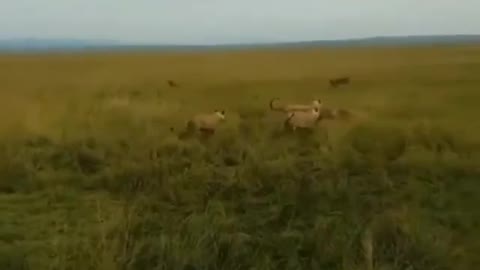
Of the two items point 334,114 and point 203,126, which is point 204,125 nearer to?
point 203,126

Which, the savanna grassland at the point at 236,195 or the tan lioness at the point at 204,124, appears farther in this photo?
the tan lioness at the point at 204,124

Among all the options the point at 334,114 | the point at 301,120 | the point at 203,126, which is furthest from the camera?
the point at 334,114

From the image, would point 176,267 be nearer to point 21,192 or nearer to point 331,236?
point 331,236

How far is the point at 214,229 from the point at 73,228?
1.73 metres

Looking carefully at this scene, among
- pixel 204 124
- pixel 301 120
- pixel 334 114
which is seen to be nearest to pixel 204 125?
pixel 204 124

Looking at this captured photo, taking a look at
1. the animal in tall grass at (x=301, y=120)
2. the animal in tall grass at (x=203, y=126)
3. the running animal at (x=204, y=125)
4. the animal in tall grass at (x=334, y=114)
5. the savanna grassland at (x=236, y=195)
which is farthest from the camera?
the animal in tall grass at (x=334, y=114)

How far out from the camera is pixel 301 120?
52.4 feet

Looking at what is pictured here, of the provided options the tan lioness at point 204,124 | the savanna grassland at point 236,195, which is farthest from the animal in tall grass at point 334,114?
the tan lioness at point 204,124

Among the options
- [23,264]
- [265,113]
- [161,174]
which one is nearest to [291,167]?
[161,174]

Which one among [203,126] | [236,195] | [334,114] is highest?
[236,195]

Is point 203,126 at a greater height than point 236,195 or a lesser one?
lesser

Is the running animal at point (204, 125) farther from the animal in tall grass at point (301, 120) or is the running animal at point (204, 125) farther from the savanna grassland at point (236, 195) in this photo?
the animal in tall grass at point (301, 120)

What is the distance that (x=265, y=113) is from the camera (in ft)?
66.3

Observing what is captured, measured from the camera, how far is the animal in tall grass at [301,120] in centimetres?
1578
